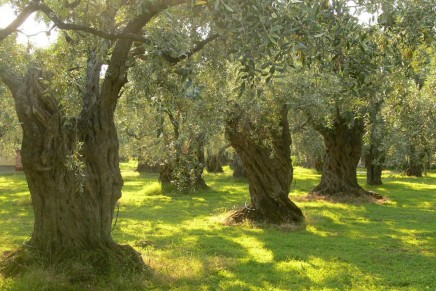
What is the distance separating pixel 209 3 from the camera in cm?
650

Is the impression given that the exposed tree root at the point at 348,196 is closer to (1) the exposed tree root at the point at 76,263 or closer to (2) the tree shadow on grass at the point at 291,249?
(2) the tree shadow on grass at the point at 291,249

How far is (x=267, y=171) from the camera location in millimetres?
18016

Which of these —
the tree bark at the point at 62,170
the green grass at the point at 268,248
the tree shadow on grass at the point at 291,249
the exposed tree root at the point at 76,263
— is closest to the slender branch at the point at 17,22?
the tree bark at the point at 62,170

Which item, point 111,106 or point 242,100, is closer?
point 111,106

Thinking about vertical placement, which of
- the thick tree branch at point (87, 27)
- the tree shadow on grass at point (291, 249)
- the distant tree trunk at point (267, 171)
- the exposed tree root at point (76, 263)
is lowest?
the tree shadow on grass at point (291, 249)

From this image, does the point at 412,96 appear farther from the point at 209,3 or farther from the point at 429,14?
the point at 209,3

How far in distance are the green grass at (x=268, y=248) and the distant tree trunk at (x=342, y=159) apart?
2.57 metres

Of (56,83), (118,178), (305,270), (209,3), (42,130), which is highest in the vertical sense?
(209,3)

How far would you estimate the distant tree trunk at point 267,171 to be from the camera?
1777 centimetres

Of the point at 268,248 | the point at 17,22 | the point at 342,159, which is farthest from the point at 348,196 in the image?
the point at 17,22

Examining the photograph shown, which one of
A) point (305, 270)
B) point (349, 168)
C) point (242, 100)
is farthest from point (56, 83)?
point (349, 168)

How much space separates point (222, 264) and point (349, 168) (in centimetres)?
1747

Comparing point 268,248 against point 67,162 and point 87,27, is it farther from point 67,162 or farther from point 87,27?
point 87,27

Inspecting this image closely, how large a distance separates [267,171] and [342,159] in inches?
447
